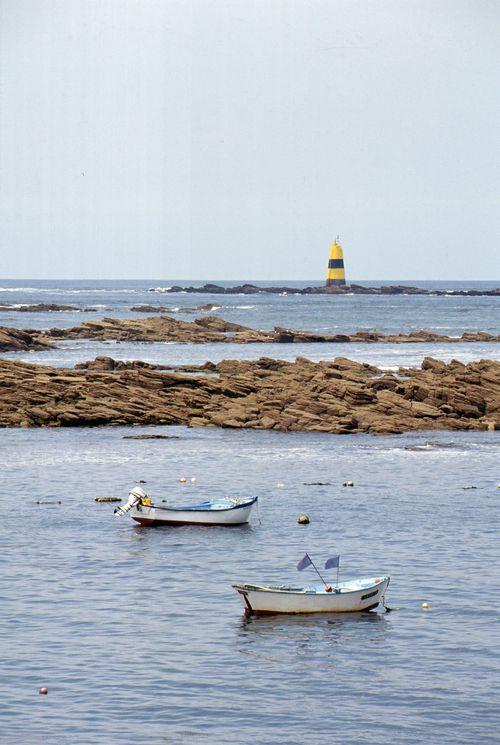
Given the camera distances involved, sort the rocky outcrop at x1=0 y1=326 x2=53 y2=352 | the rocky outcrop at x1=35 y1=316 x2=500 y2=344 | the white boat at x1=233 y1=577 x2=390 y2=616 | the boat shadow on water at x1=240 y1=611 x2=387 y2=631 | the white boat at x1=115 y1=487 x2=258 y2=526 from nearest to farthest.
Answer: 1. the boat shadow on water at x1=240 y1=611 x2=387 y2=631
2. the white boat at x1=233 y1=577 x2=390 y2=616
3. the white boat at x1=115 y1=487 x2=258 y2=526
4. the rocky outcrop at x1=0 y1=326 x2=53 y2=352
5. the rocky outcrop at x1=35 y1=316 x2=500 y2=344

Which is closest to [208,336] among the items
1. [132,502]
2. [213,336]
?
[213,336]

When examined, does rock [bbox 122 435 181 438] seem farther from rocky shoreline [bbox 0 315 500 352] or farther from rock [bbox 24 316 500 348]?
rock [bbox 24 316 500 348]

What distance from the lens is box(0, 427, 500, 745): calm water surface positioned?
953 inches

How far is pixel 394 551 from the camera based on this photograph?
3759 cm

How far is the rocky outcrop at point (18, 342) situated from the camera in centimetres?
11688

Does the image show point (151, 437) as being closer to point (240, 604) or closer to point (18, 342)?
point (240, 604)

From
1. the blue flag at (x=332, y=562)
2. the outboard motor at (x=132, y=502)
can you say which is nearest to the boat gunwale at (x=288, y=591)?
the blue flag at (x=332, y=562)

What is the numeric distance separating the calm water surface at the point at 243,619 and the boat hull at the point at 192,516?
0.47m

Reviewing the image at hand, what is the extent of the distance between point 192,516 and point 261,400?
96.8 feet

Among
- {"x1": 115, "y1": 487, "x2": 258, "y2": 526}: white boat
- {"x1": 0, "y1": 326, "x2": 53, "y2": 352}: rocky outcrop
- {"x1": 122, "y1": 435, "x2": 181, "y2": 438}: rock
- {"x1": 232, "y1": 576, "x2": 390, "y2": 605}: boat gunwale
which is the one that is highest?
{"x1": 0, "y1": 326, "x2": 53, "y2": 352}: rocky outcrop

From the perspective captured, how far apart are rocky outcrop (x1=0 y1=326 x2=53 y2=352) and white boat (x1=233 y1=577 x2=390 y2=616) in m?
88.5

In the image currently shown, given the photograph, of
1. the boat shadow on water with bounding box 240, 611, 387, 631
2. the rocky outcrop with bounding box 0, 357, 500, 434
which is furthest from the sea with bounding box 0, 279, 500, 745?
the rocky outcrop with bounding box 0, 357, 500, 434

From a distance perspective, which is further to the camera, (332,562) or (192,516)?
(192,516)

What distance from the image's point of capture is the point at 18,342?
11894 cm
